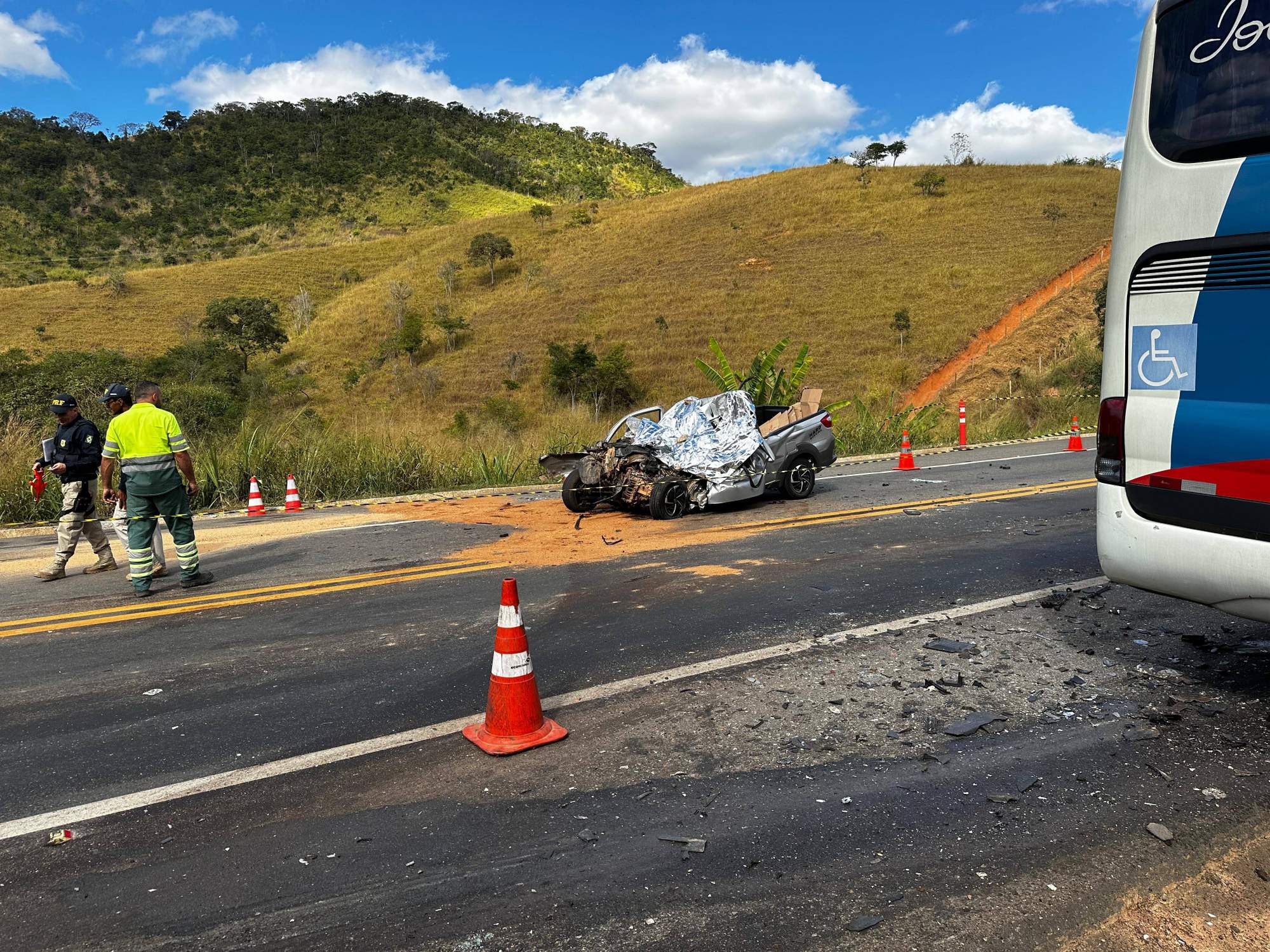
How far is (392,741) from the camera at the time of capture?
4.18 m

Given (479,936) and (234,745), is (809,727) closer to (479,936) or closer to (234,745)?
(479,936)

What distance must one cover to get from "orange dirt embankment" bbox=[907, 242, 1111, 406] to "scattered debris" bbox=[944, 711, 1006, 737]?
33932 mm

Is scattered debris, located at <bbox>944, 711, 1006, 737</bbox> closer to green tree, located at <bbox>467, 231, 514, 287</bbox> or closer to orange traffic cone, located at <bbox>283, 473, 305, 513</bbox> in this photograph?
orange traffic cone, located at <bbox>283, 473, 305, 513</bbox>

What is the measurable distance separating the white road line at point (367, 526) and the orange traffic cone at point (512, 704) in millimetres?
→ 6958

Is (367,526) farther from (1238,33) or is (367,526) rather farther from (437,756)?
(1238,33)

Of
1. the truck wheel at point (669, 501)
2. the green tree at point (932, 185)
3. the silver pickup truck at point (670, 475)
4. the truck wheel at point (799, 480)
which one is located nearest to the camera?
the truck wheel at point (669, 501)

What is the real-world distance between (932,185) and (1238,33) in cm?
6810

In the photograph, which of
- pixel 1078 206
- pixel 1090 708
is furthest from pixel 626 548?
pixel 1078 206

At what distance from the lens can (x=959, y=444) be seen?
21.0 m

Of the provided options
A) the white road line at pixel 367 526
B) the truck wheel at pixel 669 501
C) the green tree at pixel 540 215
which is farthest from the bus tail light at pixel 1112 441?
the green tree at pixel 540 215

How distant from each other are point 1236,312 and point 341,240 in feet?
306

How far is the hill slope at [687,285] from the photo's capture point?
4630 cm

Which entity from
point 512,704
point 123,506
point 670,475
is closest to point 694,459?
point 670,475

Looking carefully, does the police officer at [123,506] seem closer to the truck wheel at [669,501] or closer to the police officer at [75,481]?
the police officer at [75,481]
